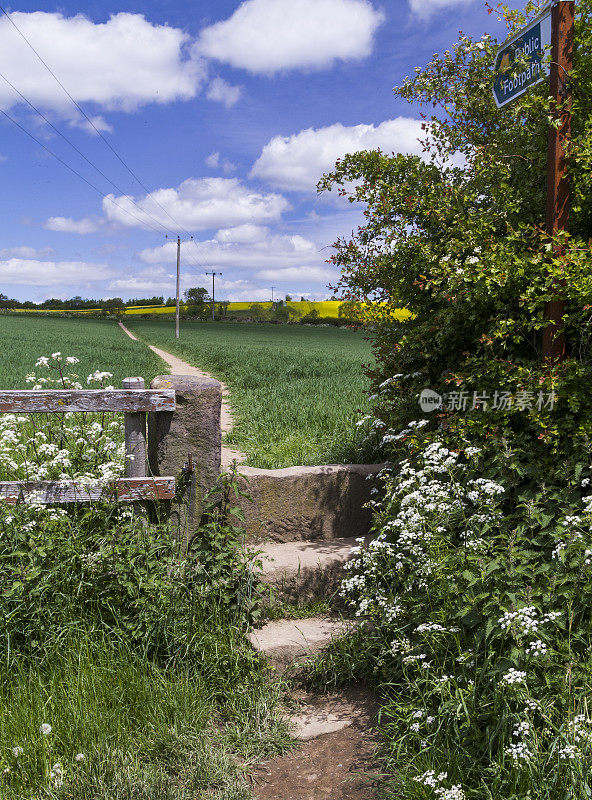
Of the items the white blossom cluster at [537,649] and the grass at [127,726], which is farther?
the grass at [127,726]

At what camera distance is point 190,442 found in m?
4.05

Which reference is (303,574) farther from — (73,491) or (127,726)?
(73,491)

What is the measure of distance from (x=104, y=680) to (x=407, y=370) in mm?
3418

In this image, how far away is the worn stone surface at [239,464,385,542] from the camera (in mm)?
4730

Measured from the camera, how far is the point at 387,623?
343 centimetres

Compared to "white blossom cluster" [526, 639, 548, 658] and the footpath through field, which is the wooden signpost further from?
the footpath through field

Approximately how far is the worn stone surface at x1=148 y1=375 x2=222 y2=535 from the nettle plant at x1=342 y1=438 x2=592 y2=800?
132 cm

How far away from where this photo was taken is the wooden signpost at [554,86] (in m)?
3.65

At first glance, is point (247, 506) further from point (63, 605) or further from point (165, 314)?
point (165, 314)

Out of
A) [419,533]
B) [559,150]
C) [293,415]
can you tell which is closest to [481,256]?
[559,150]

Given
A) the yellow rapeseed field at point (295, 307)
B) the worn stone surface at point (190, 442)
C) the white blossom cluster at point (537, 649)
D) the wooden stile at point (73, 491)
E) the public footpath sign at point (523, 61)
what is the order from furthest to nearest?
the yellow rapeseed field at point (295, 307) → the worn stone surface at point (190, 442) → the wooden stile at point (73, 491) → the public footpath sign at point (523, 61) → the white blossom cluster at point (537, 649)

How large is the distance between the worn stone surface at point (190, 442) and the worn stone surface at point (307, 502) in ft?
Answer: 2.08

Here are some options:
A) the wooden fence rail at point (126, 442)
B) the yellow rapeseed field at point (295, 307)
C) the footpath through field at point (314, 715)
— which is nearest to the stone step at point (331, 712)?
the footpath through field at point (314, 715)

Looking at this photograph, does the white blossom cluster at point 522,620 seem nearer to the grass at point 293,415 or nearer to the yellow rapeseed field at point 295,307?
the grass at point 293,415
